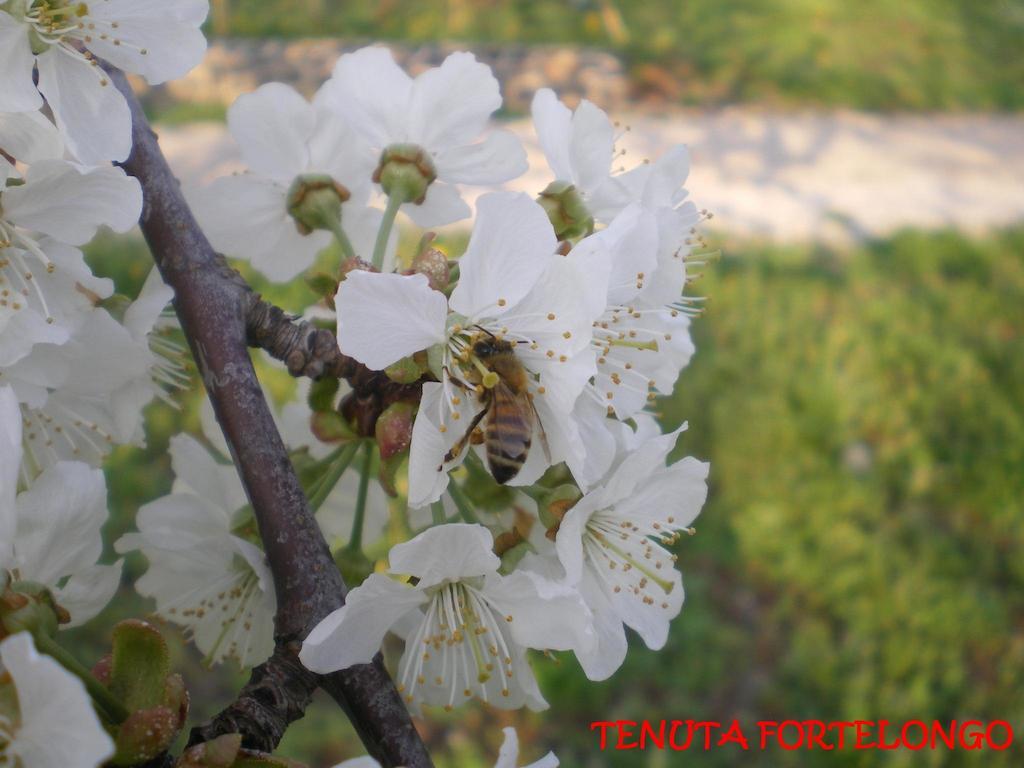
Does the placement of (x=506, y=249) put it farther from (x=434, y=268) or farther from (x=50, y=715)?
(x=50, y=715)

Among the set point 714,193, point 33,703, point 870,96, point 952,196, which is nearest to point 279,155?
point 33,703

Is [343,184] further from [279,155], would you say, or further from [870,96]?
[870,96]

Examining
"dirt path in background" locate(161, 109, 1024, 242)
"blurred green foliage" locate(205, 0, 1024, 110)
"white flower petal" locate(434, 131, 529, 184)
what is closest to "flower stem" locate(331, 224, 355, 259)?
"white flower petal" locate(434, 131, 529, 184)

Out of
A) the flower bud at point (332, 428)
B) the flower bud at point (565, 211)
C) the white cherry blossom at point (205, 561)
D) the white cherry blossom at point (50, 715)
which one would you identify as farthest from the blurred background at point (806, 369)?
the white cherry blossom at point (50, 715)

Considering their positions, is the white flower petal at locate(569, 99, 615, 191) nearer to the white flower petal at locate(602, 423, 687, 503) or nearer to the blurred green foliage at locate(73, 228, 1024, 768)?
the white flower petal at locate(602, 423, 687, 503)

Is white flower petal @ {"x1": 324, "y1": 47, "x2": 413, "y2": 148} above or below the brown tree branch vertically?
above
